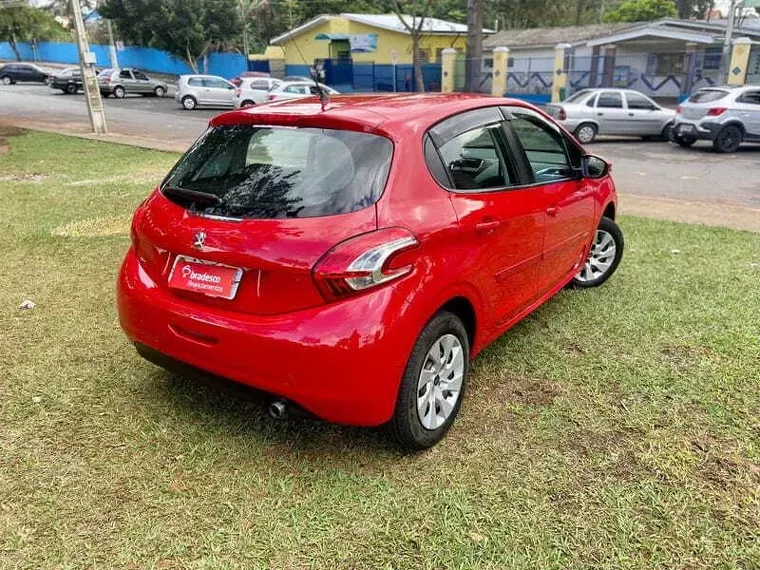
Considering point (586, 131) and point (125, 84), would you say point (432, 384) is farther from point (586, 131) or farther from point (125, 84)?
point (125, 84)

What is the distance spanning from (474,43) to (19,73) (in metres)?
31.6

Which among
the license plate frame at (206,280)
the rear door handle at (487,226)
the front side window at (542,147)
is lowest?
the license plate frame at (206,280)

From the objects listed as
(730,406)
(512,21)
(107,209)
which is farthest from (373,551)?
(512,21)

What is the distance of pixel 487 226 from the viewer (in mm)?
3252

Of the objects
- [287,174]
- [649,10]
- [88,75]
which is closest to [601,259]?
[287,174]

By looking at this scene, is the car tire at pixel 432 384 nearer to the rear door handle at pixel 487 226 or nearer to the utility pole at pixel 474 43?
the rear door handle at pixel 487 226

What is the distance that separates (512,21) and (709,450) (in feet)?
198

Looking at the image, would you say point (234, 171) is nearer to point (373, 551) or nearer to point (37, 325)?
point (373, 551)

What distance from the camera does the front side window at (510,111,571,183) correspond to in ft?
12.9

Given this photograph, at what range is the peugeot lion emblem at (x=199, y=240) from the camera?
9.16ft

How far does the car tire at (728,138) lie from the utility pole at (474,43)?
14.3m

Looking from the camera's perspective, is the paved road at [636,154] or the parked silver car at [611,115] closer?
the paved road at [636,154]

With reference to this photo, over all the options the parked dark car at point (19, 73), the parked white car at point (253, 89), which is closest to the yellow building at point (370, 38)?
the parked white car at point (253, 89)

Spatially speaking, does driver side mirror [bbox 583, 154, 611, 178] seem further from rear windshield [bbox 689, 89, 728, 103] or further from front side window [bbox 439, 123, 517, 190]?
rear windshield [bbox 689, 89, 728, 103]
